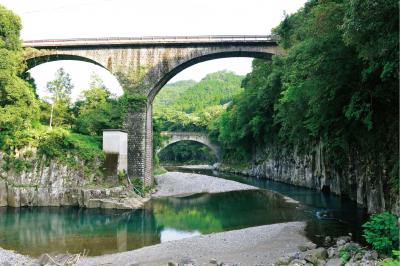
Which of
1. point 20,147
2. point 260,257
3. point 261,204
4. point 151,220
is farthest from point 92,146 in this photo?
point 260,257

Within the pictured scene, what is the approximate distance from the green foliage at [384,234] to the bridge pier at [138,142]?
Answer: 18.9 meters

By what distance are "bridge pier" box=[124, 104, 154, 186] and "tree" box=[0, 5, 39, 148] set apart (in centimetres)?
652

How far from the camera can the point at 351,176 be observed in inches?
871

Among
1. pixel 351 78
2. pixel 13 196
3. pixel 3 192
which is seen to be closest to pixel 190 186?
pixel 13 196

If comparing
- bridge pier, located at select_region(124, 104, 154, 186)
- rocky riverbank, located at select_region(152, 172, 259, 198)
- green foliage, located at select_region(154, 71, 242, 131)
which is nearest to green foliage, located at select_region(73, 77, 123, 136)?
bridge pier, located at select_region(124, 104, 154, 186)

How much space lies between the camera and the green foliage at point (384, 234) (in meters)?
9.79

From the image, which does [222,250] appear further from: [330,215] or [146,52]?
[146,52]

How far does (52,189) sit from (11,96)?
6.37 metres

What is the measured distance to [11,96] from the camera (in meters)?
23.3

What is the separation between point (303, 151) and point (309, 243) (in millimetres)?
19740

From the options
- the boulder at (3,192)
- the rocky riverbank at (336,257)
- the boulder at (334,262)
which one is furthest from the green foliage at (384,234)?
the boulder at (3,192)

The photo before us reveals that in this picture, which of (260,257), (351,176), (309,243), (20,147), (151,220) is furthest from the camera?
(20,147)

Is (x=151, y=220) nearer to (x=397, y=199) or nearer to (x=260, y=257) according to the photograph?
(x=260, y=257)

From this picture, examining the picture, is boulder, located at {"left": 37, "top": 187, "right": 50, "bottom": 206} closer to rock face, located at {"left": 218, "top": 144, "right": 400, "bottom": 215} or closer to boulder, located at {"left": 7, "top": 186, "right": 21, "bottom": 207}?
boulder, located at {"left": 7, "top": 186, "right": 21, "bottom": 207}
